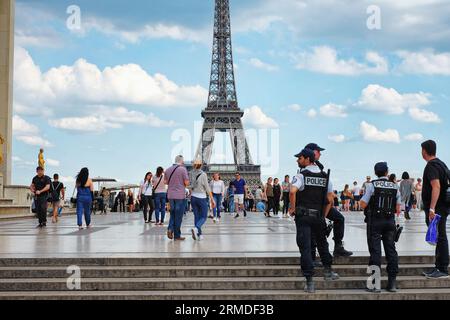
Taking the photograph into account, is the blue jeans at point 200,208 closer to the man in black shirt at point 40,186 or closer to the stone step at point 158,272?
the stone step at point 158,272

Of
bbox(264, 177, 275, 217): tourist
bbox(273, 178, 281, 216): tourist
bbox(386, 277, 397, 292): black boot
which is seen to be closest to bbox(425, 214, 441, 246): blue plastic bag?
bbox(386, 277, 397, 292): black boot

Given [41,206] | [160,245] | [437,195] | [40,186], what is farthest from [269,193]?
[437,195]

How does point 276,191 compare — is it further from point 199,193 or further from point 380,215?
point 380,215

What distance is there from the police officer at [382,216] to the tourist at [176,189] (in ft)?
18.2

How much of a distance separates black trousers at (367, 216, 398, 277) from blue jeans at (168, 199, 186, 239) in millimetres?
5693

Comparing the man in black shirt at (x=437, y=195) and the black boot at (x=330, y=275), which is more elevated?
the man in black shirt at (x=437, y=195)

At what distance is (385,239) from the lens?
970 centimetres

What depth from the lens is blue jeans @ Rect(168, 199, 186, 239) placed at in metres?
14.5

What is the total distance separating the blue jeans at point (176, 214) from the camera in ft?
47.6

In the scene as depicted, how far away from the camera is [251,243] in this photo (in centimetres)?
1398

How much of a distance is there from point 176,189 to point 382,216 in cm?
582

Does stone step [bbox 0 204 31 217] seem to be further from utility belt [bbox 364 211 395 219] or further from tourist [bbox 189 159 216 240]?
utility belt [bbox 364 211 395 219]

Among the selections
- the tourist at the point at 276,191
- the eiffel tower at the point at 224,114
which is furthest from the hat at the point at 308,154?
the eiffel tower at the point at 224,114
